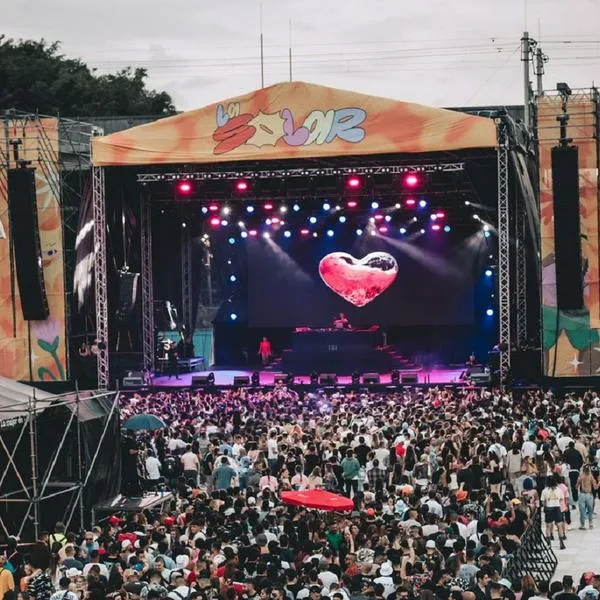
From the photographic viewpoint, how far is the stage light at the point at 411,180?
34812mm

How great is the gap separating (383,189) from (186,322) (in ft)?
29.3

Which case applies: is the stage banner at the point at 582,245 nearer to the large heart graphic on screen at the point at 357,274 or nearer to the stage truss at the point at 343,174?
the stage truss at the point at 343,174

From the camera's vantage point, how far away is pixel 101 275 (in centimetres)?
3397

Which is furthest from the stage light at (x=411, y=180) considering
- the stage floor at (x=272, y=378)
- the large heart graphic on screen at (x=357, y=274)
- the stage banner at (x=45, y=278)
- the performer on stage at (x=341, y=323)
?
the stage banner at (x=45, y=278)

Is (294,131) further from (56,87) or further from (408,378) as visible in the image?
(56,87)

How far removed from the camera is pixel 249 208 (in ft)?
130

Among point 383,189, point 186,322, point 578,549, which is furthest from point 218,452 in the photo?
point 186,322

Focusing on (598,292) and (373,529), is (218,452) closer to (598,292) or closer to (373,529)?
(373,529)

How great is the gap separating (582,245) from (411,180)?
486 cm

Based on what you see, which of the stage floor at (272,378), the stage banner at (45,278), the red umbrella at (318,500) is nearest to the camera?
the red umbrella at (318,500)

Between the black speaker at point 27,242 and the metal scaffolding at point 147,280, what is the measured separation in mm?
4043

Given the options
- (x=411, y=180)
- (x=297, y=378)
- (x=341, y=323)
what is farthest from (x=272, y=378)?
(x=411, y=180)

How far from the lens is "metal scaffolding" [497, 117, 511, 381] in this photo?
3175cm

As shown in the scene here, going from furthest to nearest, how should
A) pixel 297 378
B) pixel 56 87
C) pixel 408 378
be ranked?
pixel 56 87 < pixel 297 378 < pixel 408 378
